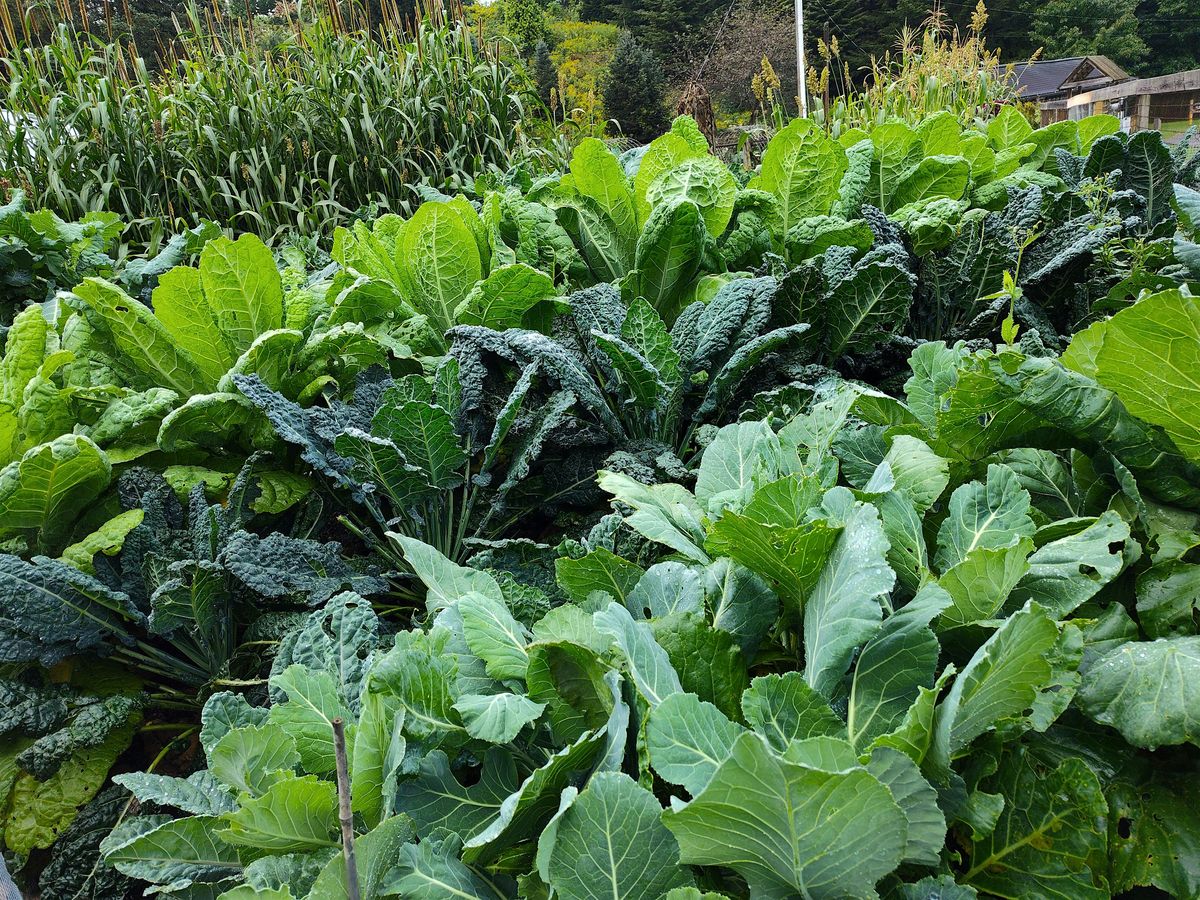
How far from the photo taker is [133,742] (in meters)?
1.55

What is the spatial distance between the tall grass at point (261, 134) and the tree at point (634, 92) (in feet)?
49.5

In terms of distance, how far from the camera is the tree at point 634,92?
19562mm

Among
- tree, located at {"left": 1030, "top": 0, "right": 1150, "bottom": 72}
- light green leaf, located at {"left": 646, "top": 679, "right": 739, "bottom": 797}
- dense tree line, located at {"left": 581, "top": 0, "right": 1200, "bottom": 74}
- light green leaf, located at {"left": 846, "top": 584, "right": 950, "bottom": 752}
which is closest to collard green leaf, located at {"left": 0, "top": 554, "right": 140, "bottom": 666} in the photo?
light green leaf, located at {"left": 646, "top": 679, "right": 739, "bottom": 797}

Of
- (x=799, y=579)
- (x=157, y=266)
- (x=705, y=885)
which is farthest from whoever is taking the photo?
(x=157, y=266)

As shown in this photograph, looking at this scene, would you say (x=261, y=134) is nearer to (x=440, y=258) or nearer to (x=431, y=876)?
(x=440, y=258)

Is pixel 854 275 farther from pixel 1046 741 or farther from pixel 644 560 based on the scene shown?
pixel 1046 741

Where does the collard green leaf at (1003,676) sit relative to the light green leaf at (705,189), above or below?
below

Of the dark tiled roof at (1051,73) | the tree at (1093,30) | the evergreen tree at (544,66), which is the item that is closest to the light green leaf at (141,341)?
the dark tiled roof at (1051,73)

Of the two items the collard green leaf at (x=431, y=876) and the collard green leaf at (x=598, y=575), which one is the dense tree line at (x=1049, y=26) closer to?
the collard green leaf at (x=598, y=575)

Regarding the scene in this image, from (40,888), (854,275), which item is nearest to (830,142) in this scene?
(854,275)

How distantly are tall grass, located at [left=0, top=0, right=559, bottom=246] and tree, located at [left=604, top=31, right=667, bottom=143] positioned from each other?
49.5ft

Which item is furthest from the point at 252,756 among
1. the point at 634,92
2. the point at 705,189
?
the point at 634,92

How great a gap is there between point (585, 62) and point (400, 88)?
19.0 meters

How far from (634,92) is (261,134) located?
664 inches
